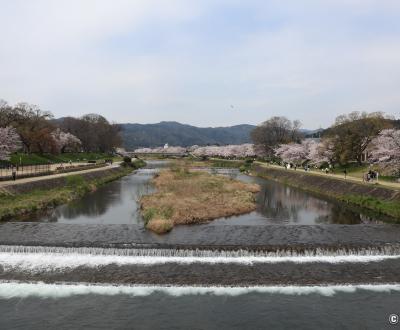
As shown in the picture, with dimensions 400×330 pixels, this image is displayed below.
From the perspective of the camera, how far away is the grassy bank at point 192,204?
29.4 meters

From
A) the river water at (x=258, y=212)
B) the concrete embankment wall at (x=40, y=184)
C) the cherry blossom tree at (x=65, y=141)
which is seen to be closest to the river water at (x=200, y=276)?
the river water at (x=258, y=212)

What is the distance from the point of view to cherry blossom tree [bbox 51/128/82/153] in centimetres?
9706

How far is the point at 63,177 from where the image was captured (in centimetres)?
5234

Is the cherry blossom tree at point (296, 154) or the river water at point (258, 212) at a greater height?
the cherry blossom tree at point (296, 154)

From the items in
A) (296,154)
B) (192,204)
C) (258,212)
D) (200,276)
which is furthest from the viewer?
(296,154)

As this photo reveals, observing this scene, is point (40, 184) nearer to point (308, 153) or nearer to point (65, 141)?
point (65, 141)

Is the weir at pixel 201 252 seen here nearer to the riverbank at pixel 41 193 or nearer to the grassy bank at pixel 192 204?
the grassy bank at pixel 192 204

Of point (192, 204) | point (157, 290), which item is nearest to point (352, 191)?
point (192, 204)

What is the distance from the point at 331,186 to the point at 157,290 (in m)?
38.9

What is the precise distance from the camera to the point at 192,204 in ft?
116

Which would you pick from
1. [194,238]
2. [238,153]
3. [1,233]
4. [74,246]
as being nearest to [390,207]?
[194,238]

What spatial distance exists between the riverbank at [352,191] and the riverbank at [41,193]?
32363 millimetres

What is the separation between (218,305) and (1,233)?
57.8 ft

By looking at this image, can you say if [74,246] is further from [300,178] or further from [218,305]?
[300,178]
